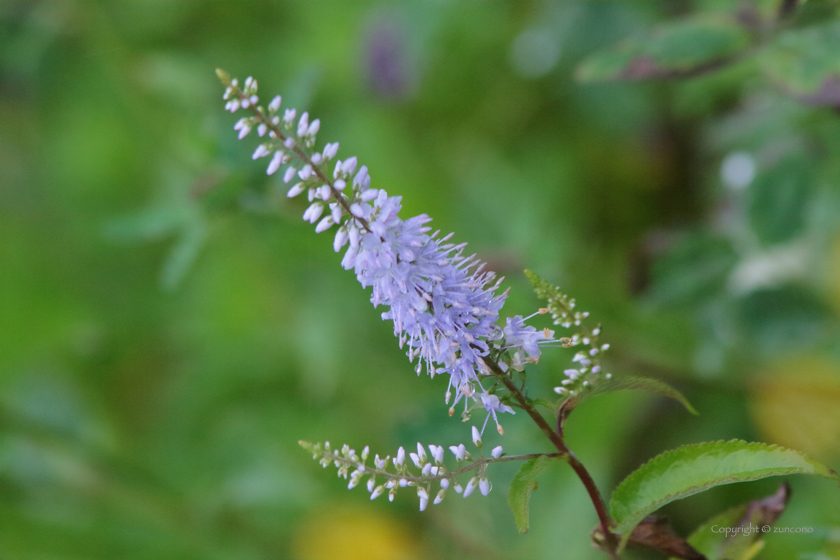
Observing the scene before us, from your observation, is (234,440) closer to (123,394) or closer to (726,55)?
(123,394)

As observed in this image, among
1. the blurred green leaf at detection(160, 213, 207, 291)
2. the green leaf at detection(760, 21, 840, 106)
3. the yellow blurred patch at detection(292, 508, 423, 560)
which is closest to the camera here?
the green leaf at detection(760, 21, 840, 106)

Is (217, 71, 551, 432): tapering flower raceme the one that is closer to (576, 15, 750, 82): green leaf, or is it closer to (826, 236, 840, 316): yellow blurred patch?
(576, 15, 750, 82): green leaf

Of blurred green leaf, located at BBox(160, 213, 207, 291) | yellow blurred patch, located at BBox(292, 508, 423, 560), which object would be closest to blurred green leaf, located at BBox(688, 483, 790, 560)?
blurred green leaf, located at BBox(160, 213, 207, 291)

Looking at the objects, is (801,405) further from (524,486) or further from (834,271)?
(524,486)

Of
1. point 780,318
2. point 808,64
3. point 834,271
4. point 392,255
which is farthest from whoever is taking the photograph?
point 834,271

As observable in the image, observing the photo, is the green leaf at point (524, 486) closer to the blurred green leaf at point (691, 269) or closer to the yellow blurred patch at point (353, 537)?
the blurred green leaf at point (691, 269)

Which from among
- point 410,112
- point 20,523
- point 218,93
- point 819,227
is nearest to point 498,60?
point 410,112

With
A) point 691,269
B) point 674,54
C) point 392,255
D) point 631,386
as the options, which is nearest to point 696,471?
point 631,386
